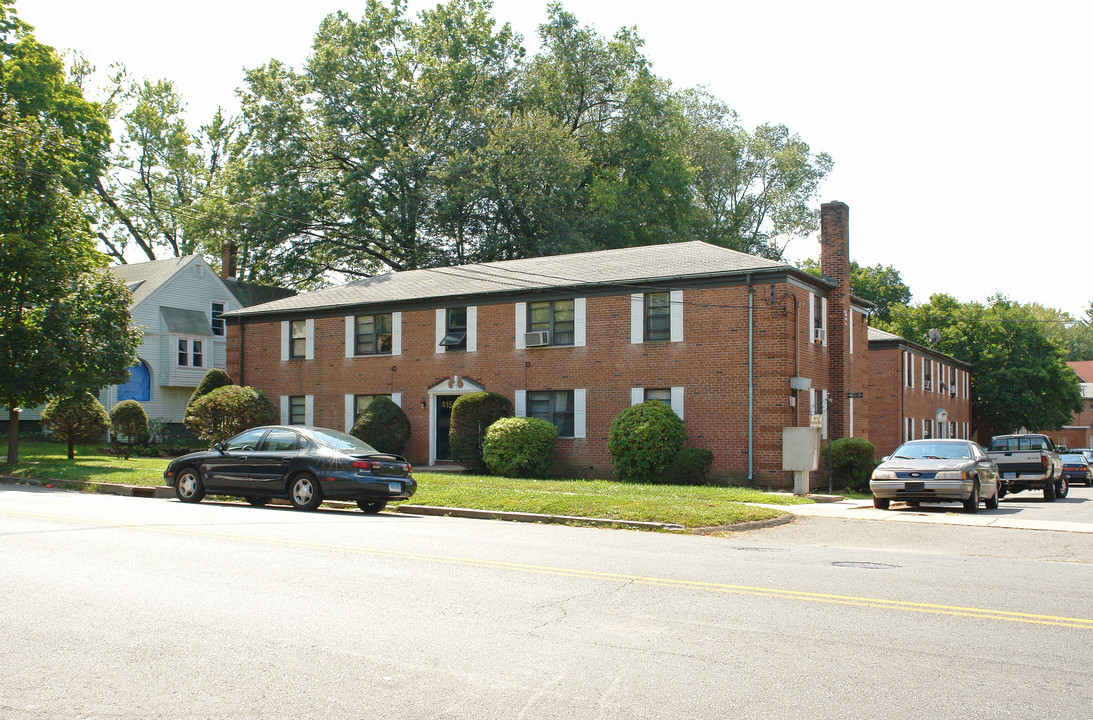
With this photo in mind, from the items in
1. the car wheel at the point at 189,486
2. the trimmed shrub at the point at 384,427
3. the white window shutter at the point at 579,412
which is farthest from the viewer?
the trimmed shrub at the point at 384,427

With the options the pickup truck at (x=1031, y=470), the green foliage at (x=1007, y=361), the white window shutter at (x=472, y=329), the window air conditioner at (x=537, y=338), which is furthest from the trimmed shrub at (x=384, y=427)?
the green foliage at (x=1007, y=361)

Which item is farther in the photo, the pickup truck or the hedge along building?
the pickup truck

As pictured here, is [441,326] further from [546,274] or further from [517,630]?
[517,630]

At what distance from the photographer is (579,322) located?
26.9 metres

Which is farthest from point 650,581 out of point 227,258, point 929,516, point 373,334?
point 227,258

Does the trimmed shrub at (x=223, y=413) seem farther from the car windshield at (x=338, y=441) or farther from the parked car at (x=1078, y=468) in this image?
the parked car at (x=1078, y=468)

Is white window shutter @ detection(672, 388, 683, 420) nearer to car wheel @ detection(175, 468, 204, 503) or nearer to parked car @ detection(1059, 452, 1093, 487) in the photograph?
car wheel @ detection(175, 468, 204, 503)

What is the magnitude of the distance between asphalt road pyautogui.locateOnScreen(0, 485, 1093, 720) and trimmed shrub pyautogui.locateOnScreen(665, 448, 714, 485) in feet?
40.9

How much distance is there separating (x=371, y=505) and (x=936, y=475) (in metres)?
10.7

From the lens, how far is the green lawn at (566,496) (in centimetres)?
1525

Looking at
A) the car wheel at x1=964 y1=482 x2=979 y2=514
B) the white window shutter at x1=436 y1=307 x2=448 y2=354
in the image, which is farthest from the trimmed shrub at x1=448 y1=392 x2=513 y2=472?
the car wheel at x1=964 y1=482 x2=979 y2=514

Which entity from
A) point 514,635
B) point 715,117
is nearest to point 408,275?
point 514,635

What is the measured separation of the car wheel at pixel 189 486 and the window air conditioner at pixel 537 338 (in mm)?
12313

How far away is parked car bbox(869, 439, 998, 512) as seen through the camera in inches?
689
